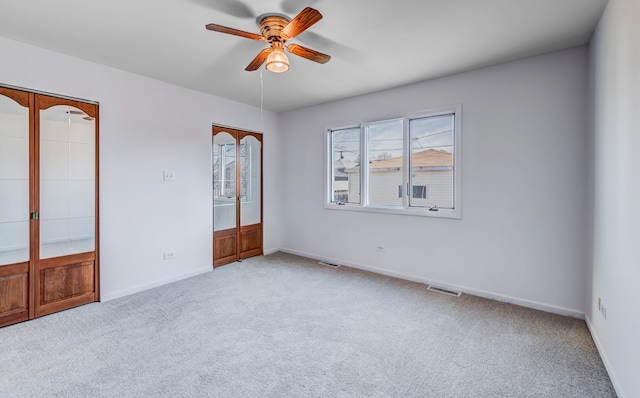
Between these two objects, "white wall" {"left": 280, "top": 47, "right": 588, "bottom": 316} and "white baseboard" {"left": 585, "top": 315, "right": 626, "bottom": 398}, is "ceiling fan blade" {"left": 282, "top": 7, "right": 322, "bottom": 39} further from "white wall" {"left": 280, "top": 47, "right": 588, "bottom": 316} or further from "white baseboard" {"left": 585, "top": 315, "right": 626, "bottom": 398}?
"white baseboard" {"left": 585, "top": 315, "right": 626, "bottom": 398}

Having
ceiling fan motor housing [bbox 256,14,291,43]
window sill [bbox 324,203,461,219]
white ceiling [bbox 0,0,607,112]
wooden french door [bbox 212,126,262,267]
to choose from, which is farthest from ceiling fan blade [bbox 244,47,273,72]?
window sill [bbox 324,203,461,219]

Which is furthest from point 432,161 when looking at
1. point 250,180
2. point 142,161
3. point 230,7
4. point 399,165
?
point 142,161

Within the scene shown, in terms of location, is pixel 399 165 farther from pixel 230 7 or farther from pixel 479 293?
pixel 230 7

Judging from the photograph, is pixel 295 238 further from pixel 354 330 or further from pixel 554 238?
pixel 554 238

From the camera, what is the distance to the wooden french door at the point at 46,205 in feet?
9.05

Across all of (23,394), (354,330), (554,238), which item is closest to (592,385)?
(554,238)

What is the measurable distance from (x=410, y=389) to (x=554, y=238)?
86.8 inches

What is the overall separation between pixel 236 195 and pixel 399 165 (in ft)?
8.62

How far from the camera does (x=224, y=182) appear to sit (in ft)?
15.4

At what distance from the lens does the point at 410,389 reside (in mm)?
1904

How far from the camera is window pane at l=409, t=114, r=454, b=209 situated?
3.69 m

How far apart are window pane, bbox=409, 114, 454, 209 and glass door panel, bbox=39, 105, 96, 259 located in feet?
12.5

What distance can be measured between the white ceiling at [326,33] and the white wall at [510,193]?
0.29 metres

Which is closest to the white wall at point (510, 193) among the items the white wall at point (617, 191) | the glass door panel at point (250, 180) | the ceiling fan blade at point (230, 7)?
the white wall at point (617, 191)
